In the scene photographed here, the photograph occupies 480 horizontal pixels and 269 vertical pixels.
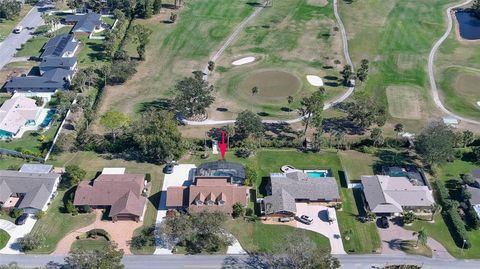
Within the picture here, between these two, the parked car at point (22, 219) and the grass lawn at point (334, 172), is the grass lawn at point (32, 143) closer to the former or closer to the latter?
the parked car at point (22, 219)

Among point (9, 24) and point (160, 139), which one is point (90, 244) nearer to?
point (160, 139)

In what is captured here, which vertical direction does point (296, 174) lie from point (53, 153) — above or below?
below

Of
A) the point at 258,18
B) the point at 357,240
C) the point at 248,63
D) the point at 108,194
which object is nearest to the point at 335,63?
the point at 248,63

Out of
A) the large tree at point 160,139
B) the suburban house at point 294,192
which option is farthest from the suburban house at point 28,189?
the suburban house at point 294,192

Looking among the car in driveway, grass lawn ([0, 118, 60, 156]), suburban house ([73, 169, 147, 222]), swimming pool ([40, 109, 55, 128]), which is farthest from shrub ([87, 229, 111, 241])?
swimming pool ([40, 109, 55, 128])

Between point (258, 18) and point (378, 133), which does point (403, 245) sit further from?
point (258, 18)

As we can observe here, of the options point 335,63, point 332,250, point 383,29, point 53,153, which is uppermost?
point 383,29
